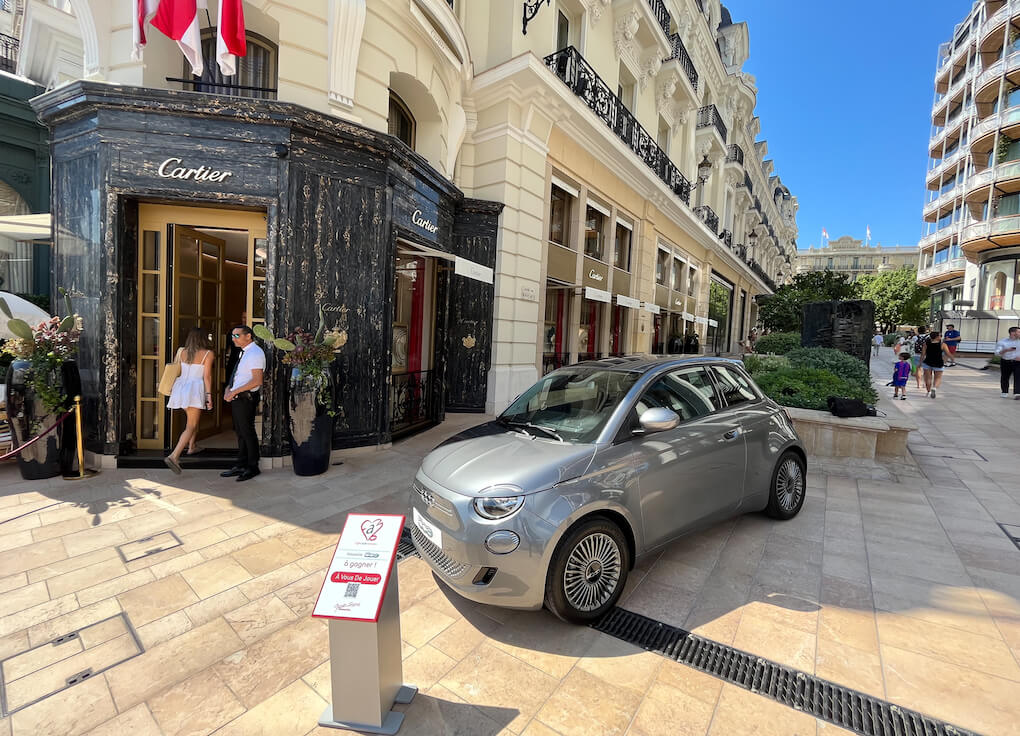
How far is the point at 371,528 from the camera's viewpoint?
2.10m

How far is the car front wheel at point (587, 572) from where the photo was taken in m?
2.75

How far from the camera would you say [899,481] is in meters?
5.93

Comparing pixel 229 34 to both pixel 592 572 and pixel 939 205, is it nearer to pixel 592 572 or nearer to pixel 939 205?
pixel 592 572

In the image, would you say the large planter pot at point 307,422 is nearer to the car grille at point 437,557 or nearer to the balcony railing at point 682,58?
the car grille at point 437,557

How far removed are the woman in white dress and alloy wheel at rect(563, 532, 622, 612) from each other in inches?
203

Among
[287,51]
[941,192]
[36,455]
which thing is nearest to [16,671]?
[36,455]

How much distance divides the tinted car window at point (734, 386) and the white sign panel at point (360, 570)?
129 inches

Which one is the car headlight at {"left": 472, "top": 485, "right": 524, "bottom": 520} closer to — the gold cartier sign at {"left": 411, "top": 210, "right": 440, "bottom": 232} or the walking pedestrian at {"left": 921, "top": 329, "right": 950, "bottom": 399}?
the gold cartier sign at {"left": 411, "top": 210, "right": 440, "bottom": 232}

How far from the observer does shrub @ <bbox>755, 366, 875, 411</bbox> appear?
7.43 m

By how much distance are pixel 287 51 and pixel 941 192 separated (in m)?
57.5

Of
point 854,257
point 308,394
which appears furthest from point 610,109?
point 854,257

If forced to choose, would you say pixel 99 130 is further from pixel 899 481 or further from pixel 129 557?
pixel 899 481

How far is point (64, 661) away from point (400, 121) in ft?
30.2

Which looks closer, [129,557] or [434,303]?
[129,557]
